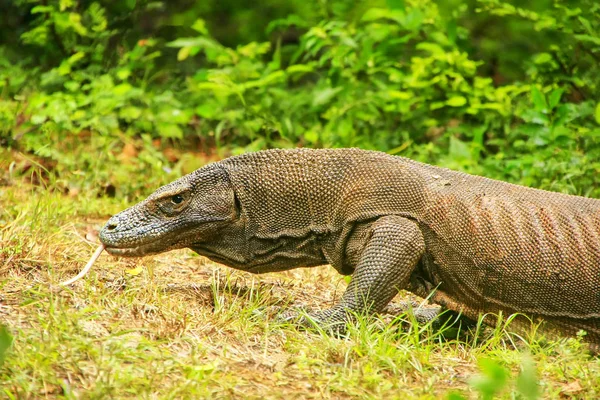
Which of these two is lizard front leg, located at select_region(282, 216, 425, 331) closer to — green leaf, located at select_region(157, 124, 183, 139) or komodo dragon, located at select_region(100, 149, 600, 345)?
komodo dragon, located at select_region(100, 149, 600, 345)

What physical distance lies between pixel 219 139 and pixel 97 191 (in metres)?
2.03

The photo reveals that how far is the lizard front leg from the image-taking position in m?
4.29

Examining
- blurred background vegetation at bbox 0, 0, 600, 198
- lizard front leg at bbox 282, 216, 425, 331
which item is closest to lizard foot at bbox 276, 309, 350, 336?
lizard front leg at bbox 282, 216, 425, 331

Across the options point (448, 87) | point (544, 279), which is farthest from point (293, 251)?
point (448, 87)

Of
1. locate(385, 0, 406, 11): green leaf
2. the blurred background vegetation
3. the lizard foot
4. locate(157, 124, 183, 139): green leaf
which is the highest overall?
locate(385, 0, 406, 11): green leaf

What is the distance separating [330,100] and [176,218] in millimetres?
3782

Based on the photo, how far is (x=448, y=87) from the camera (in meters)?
7.75

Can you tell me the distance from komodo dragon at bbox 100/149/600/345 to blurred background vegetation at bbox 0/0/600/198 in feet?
7.00

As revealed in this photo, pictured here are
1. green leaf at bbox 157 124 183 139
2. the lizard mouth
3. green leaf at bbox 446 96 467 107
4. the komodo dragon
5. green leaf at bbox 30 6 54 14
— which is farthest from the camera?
green leaf at bbox 30 6 54 14

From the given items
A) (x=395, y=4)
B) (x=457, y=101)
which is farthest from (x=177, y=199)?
(x=395, y=4)

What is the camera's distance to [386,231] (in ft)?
14.3

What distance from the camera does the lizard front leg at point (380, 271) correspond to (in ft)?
14.1

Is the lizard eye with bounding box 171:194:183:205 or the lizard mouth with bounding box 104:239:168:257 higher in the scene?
the lizard eye with bounding box 171:194:183:205

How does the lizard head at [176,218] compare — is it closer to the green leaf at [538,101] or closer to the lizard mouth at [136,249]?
the lizard mouth at [136,249]
